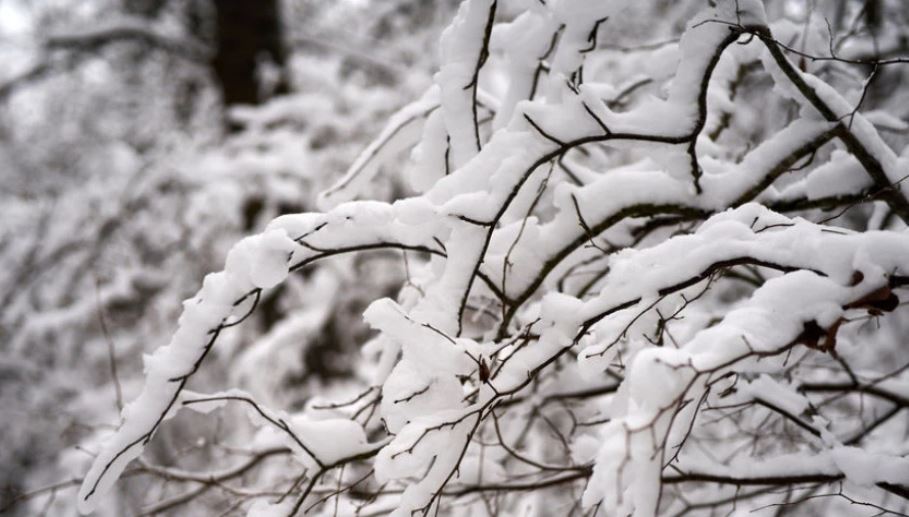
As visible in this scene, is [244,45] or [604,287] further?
[244,45]

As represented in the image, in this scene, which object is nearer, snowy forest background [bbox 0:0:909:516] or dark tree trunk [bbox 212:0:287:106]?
snowy forest background [bbox 0:0:909:516]

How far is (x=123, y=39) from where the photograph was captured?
189 inches

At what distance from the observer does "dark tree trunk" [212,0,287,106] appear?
4.70m

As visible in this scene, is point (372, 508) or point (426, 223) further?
point (372, 508)

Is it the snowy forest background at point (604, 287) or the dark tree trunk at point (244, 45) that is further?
the dark tree trunk at point (244, 45)

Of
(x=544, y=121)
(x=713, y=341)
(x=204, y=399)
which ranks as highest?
(x=544, y=121)

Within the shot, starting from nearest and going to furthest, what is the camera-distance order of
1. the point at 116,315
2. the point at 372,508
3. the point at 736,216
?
the point at 736,216 → the point at 372,508 → the point at 116,315

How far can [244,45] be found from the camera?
4691 millimetres

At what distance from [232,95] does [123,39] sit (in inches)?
40.8

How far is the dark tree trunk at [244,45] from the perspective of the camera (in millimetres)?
4695

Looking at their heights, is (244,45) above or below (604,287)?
above

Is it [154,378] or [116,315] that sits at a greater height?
[154,378]

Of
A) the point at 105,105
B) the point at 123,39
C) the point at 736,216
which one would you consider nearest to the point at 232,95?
the point at 123,39

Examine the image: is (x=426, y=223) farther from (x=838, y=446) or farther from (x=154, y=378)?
(x=838, y=446)
